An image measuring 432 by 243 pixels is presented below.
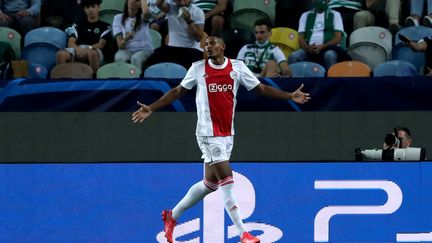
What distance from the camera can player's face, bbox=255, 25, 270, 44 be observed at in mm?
13352

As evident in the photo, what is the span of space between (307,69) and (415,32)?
1.69 m

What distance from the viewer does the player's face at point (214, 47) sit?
9.13 meters

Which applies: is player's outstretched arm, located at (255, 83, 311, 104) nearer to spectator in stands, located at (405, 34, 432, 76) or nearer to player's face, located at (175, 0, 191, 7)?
spectator in stands, located at (405, 34, 432, 76)

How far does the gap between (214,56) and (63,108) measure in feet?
11.2

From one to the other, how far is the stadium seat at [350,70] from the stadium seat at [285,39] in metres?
1.04

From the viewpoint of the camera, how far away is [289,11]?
14.6 m

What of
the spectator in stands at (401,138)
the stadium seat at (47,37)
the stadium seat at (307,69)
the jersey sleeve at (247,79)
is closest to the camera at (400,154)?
the spectator in stands at (401,138)

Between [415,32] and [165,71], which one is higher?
[415,32]

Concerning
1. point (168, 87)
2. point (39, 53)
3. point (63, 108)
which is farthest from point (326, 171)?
point (39, 53)

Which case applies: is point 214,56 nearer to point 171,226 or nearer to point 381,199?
point 171,226

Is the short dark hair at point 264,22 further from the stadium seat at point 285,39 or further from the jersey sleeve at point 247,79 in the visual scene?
the jersey sleeve at point 247,79

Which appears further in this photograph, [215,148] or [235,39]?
[235,39]

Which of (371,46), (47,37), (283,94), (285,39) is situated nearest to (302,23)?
(285,39)

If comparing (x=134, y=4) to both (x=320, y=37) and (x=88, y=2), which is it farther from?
(x=320, y=37)
